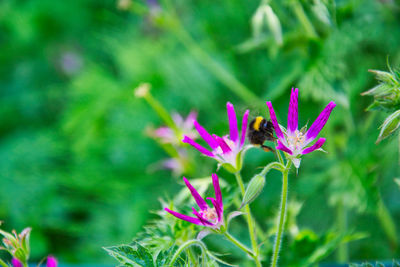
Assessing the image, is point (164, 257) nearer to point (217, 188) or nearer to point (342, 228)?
point (217, 188)

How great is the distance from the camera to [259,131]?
333 mm

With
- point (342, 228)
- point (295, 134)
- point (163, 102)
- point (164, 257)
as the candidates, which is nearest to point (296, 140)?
point (295, 134)

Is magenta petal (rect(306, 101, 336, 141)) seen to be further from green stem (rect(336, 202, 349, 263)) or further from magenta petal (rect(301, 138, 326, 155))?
green stem (rect(336, 202, 349, 263))

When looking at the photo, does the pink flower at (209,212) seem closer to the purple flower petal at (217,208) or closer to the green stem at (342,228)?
the purple flower petal at (217,208)

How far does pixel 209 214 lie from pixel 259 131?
0.07m

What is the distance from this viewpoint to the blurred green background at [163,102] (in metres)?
0.52

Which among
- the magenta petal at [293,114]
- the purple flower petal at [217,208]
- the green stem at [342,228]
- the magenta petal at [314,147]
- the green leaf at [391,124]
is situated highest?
the magenta petal at [293,114]

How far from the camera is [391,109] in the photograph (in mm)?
303

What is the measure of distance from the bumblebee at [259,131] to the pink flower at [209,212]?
6 centimetres

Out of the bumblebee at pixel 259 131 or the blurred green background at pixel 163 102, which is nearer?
the bumblebee at pixel 259 131

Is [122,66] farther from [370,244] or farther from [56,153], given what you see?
[370,244]

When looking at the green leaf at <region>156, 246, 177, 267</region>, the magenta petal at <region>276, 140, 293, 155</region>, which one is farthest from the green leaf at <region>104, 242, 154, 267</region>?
the magenta petal at <region>276, 140, 293, 155</region>

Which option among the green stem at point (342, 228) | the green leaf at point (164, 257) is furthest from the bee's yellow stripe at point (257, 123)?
the green stem at point (342, 228)

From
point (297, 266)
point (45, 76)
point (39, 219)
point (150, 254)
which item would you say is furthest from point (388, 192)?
point (45, 76)
